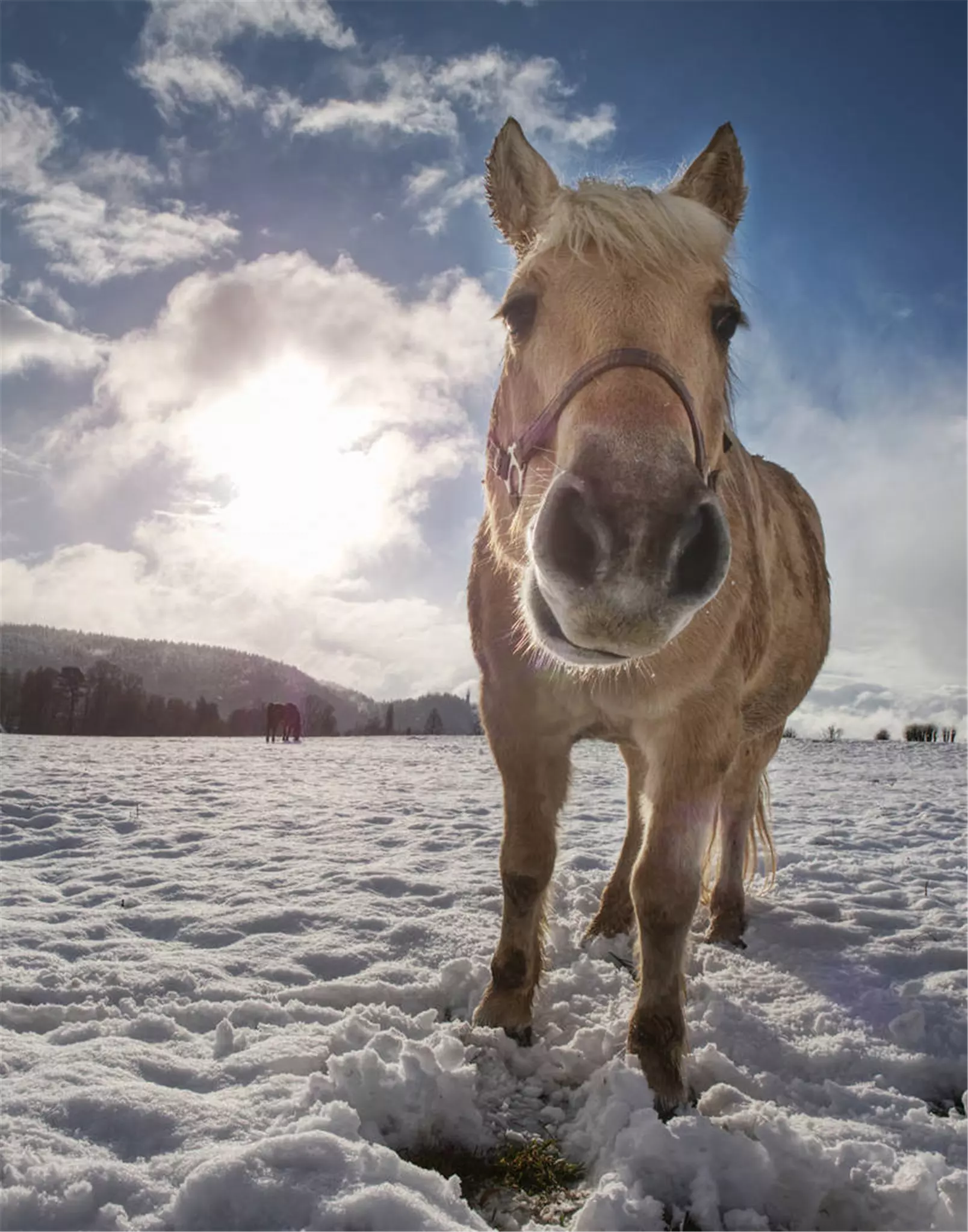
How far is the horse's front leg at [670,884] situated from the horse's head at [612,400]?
83 centimetres

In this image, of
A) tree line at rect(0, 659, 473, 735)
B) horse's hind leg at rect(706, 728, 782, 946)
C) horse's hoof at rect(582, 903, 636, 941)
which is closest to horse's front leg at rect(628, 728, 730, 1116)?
horse's hoof at rect(582, 903, 636, 941)

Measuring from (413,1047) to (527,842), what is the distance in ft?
3.01

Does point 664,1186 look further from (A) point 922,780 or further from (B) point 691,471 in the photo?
(A) point 922,780

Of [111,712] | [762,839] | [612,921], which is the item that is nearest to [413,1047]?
[612,921]

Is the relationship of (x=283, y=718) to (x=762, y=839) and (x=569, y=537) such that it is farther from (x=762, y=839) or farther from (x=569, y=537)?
(x=569, y=537)

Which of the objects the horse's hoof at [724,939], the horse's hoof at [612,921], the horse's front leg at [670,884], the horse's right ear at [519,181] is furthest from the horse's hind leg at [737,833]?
the horse's right ear at [519,181]

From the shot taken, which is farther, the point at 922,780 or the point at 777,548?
the point at 922,780

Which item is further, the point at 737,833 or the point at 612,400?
the point at 737,833

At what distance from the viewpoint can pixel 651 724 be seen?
2627 millimetres

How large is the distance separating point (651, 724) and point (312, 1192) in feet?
5.61

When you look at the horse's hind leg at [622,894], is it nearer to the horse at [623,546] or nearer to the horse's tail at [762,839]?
the horse at [623,546]

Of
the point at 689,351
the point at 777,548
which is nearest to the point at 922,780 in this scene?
the point at 777,548

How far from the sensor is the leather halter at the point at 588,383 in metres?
1.98

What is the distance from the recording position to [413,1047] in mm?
2195
